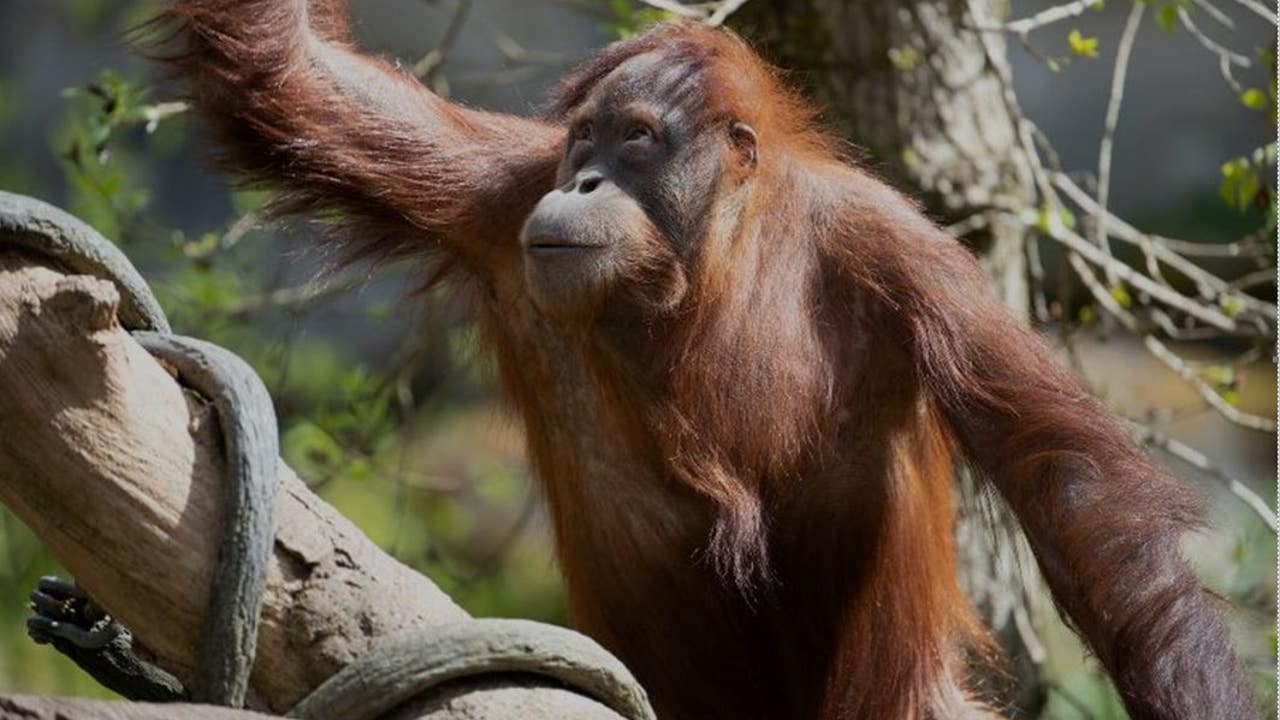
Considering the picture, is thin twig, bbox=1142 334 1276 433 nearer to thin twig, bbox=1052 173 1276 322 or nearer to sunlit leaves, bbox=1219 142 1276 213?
thin twig, bbox=1052 173 1276 322

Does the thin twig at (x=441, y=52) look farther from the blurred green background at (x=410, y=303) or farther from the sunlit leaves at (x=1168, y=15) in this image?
the sunlit leaves at (x=1168, y=15)

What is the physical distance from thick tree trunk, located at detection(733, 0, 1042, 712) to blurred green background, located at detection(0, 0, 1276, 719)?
0.45 m

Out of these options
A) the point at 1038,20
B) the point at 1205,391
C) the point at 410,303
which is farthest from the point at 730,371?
the point at 1205,391

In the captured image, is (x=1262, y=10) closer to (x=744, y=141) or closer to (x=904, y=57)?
(x=904, y=57)

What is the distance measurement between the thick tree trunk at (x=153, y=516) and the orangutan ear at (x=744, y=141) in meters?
1.85

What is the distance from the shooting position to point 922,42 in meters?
5.29

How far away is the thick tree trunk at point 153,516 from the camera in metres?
2.20

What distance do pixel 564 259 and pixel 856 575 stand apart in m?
1.07

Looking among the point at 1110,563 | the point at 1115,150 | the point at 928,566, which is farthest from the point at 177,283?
the point at 1115,150

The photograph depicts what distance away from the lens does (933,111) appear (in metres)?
5.35

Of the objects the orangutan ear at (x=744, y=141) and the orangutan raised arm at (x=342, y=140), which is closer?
the orangutan ear at (x=744, y=141)

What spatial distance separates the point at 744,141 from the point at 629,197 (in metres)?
0.38

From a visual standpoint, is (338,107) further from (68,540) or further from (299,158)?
(68,540)

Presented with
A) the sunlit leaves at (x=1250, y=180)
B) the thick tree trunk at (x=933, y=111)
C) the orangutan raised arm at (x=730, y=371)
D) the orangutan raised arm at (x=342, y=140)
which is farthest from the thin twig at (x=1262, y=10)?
the orangutan raised arm at (x=342, y=140)
